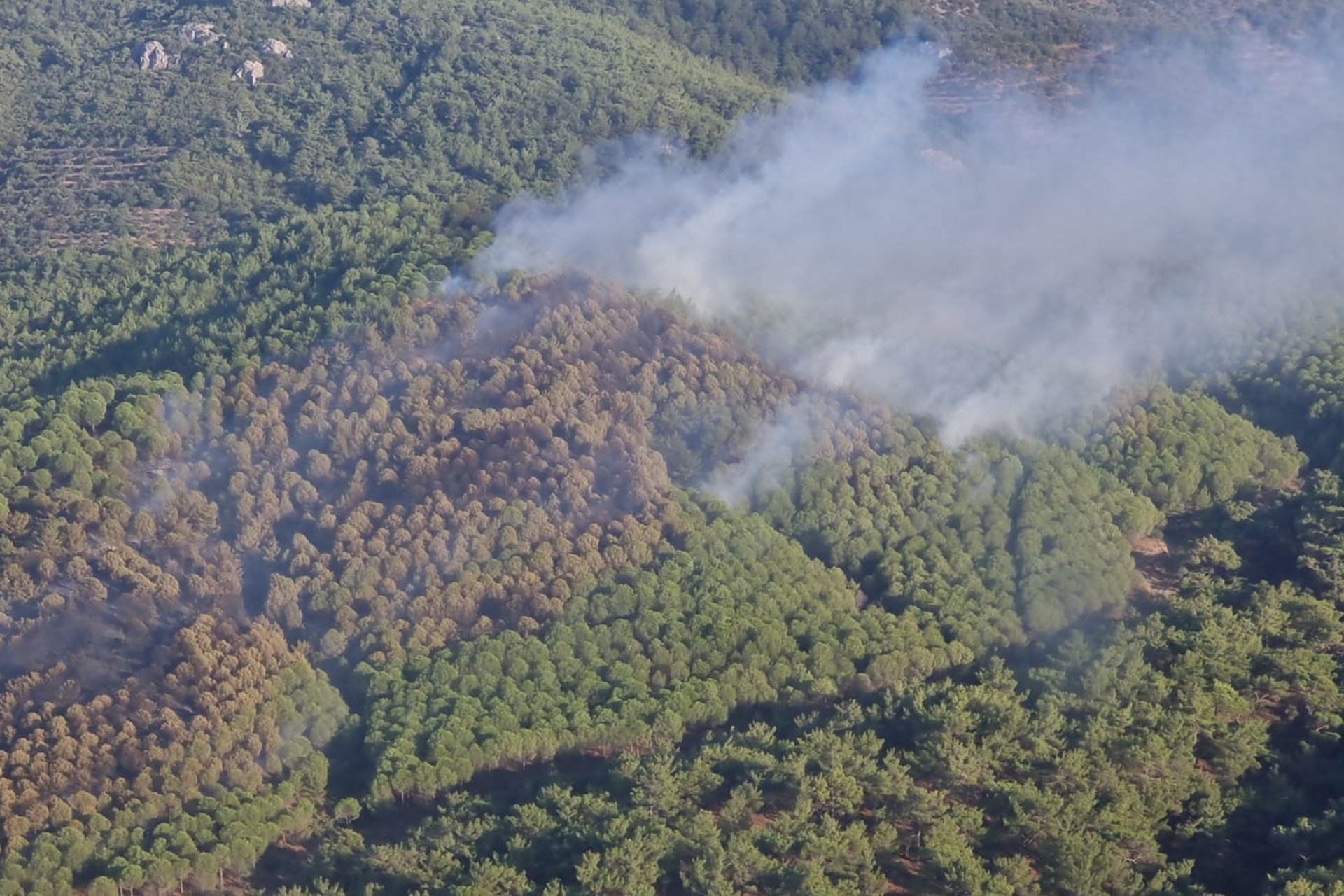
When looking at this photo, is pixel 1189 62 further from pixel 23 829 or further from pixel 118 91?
pixel 23 829

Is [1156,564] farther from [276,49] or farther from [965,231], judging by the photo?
[276,49]

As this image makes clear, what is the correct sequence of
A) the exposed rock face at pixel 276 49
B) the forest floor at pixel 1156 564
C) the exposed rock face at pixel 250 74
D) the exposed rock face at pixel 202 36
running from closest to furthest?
the forest floor at pixel 1156 564, the exposed rock face at pixel 250 74, the exposed rock face at pixel 276 49, the exposed rock face at pixel 202 36

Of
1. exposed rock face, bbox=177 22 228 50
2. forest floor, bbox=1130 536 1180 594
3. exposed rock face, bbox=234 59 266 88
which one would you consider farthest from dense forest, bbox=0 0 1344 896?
exposed rock face, bbox=177 22 228 50

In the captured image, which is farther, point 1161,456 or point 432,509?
point 1161,456

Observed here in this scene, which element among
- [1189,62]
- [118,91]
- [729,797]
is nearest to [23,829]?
[729,797]

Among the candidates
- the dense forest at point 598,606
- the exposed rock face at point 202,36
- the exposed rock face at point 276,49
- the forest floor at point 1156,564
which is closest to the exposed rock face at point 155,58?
the exposed rock face at point 202,36

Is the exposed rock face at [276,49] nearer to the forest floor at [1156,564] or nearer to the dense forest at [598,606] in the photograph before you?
the dense forest at [598,606]
